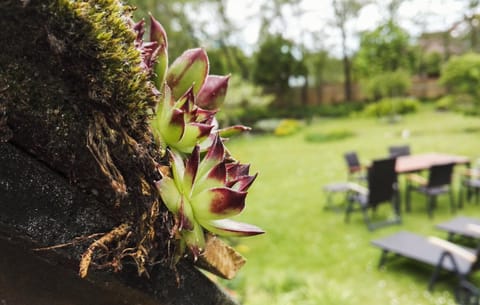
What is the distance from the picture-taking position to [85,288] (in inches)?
23.8

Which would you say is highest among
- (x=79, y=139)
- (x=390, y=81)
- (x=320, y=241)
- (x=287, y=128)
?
(x=79, y=139)

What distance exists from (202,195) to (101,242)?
0.14 m

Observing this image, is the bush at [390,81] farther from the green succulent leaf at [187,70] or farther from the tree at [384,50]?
the green succulent leaf at [187,70]

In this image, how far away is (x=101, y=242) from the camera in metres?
0.52

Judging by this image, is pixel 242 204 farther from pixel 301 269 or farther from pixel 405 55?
pixel 405 55

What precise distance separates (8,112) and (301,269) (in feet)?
19.5

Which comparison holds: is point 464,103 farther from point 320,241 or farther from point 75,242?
point 75,242

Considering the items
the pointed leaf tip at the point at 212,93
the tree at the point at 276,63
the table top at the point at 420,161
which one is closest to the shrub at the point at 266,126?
the tree at the point at 276,63

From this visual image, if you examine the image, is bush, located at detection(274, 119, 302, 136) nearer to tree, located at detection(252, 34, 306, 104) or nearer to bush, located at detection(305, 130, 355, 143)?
bush, located at detection(305, 130, 355, 143)

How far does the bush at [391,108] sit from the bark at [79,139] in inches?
922

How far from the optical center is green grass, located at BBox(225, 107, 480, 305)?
15.8 ft

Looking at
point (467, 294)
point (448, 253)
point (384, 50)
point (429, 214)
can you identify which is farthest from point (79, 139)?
point (384, 50)

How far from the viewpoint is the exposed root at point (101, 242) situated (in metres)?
0.50

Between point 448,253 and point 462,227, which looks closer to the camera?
point 448,253
